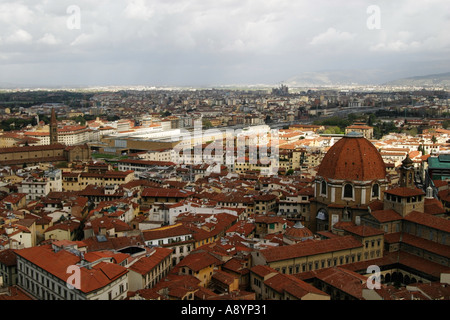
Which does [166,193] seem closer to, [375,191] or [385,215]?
[375,191]

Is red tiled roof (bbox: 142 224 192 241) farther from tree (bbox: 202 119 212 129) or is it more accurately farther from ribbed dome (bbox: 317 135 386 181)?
tree (bbox: 202 119 212 129)

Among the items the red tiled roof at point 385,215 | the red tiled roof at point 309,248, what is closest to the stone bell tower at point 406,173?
the red tiled roof at point 385,215

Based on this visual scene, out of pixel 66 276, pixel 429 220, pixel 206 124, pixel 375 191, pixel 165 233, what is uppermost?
pixel 206 124

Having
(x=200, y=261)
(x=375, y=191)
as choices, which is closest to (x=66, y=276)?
(x=200, y=261)

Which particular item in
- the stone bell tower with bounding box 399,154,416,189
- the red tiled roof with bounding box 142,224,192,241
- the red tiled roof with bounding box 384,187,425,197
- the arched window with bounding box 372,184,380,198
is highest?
the stone bell tower with bounding box 399,154,416,189

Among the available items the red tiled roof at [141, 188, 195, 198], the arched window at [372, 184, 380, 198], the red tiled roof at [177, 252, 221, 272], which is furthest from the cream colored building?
the arched window at [372, 184, 380, 198]

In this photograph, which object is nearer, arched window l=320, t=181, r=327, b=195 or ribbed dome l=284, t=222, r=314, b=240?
ribbed dome l=284, t=222, r=314, b=240

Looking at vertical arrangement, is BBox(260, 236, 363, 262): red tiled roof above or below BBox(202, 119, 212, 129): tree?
below

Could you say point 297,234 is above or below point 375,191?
below

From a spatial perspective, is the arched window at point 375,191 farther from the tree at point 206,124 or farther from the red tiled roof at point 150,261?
the tree at point 206,124

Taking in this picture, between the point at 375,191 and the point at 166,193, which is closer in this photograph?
the point at 375,191
